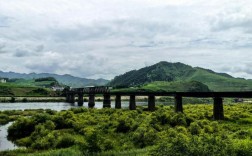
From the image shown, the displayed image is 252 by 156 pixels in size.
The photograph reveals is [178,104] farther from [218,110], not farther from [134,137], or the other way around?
[134,137]

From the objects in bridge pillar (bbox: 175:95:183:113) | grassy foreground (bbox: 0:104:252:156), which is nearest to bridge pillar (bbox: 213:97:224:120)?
grassy foreground (bbox: 0:104:252:156)

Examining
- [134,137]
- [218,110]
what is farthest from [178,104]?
[134,137]

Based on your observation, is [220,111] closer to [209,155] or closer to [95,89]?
[209,155]

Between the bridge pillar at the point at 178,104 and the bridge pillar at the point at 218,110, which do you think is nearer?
the bridge pillar at the point at 218,110

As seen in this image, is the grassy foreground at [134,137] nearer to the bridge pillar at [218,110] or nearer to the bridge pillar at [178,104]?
the bridge pillar at [218,110]

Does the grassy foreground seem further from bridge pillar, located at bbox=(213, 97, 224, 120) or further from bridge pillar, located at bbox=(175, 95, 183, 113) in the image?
bridge pillar, located at bbox=(175, 95, 183, 113)

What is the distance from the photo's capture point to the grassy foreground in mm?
27031

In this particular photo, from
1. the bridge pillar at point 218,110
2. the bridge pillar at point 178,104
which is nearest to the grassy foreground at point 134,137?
the bridge pillar at point 218,110

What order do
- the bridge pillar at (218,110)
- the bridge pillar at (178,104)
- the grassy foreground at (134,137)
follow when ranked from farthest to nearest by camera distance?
the bridge pillar at (178,104) < the bridge pillar at (218,110) < the grassy foreground at (134,137)

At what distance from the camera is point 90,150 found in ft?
116

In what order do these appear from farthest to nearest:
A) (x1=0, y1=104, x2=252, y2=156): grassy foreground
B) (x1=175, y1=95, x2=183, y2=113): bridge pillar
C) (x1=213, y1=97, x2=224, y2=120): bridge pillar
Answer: (x1=175, y1=95, x2=183, y2=113): bridge pillar, (x1=213, y1=97, x2=224, y2=120): bridge pillar, (x1=0, y1=104, x2=252, y2=156): grassy foreground

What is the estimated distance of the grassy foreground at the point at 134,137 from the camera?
1064 inches

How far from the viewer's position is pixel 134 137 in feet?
→ 143

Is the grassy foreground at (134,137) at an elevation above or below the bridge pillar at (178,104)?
below
